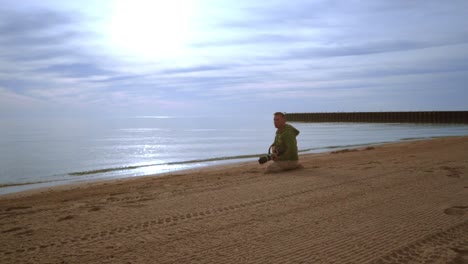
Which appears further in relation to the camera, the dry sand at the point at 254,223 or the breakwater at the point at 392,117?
the breakwater at the point at 392,117

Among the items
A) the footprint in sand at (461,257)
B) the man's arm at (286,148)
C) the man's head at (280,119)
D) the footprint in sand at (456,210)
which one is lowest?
the footprint in sand at (461,257)

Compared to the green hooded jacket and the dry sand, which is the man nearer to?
the green hooded jacket

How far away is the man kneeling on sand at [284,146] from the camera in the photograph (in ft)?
34.0

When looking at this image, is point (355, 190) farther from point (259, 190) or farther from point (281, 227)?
point (281, 227)

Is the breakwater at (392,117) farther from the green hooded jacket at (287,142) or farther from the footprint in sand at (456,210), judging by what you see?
the footprint in sand at (456,210)

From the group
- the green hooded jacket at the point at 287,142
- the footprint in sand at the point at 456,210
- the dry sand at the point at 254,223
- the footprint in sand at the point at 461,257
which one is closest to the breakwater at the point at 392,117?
the green hooded jacket at the point at 287,142

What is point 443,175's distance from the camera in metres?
8.54

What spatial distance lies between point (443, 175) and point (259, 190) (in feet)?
13.5

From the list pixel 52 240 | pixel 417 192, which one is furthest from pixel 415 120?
pixel 52 240

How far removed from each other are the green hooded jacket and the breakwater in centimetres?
5896

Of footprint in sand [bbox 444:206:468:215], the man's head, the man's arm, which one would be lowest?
footprint in sand [bbox 444:206:468:215]

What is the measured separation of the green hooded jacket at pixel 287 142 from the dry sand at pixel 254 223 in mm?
1863

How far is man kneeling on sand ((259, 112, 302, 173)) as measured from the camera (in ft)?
34.0

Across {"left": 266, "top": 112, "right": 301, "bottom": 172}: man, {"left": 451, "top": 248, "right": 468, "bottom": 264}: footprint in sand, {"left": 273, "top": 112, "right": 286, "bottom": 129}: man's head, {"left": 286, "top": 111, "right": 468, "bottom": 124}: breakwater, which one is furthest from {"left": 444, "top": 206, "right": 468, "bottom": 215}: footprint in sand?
{"left": 286, "top": 111, "right": 468, "bottom": 124}: breakwater
